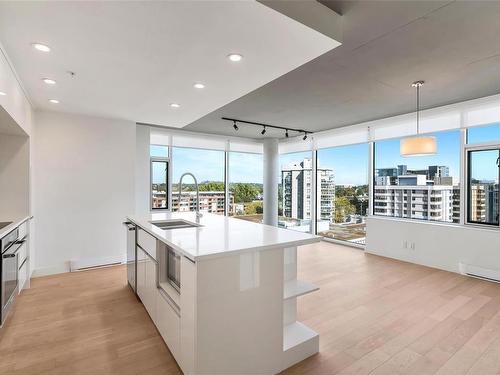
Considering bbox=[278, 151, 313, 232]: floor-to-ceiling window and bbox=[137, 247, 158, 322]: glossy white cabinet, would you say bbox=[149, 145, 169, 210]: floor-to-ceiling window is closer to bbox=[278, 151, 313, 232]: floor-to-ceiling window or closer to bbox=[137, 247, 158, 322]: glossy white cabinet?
bbox=[137, 247, 158, 322]: glossy white cabinet

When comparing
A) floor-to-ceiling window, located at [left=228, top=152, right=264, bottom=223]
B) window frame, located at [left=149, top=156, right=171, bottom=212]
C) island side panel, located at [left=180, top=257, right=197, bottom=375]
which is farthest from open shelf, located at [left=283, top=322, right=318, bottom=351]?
floor-to-ceiling window, located at [left=228, top=152, right=264, bottom=223]

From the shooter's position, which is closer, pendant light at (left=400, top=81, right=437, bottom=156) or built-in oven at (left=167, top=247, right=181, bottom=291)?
built-in oven at (left=167, top=247, right=181, bottom=291)

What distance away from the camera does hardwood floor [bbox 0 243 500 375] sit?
210 centimetres

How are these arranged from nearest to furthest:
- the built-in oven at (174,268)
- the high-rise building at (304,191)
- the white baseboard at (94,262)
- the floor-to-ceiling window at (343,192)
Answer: the built-in oven at (174,268), the white baseboard at (94,262), the floor-to-ceiling window at (343,192), the high-rise building at (304,191)

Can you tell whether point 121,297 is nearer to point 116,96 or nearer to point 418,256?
point 116,96

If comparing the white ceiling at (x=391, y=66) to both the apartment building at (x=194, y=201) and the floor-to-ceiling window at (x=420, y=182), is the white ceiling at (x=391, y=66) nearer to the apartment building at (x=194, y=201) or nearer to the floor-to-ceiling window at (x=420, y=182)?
the floor-to-ceiling window at (x=420, y=182)

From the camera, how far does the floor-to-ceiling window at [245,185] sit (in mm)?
7633

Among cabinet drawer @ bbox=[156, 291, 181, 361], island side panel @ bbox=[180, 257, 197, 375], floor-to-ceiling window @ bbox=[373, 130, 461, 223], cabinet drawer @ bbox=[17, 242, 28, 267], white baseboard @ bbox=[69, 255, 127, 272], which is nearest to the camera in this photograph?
island side panel @ bbox=[180, 257, 197, 375]

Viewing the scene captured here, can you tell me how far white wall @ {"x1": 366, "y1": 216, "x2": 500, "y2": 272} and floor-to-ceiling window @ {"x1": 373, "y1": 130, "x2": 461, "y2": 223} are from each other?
0.30 m

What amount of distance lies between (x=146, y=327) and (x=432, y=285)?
376 cm

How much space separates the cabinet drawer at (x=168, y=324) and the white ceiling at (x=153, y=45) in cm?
208

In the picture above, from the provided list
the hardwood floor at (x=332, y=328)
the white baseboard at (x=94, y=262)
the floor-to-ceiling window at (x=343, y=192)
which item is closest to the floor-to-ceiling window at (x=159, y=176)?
the white baseboard at (x=94, y=262)

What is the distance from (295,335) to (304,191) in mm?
5590

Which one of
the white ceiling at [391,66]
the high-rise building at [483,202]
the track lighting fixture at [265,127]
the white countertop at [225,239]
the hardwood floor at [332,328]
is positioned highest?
the track lighting fixture at [265,127]
